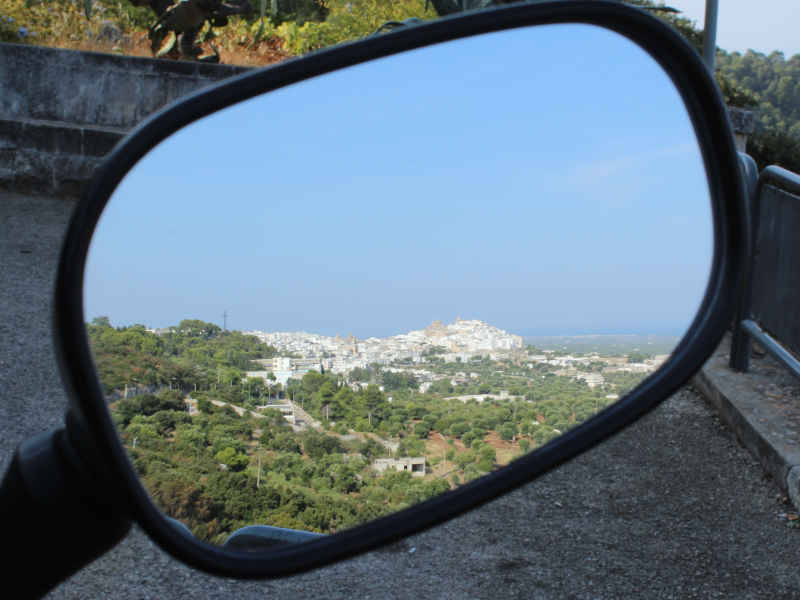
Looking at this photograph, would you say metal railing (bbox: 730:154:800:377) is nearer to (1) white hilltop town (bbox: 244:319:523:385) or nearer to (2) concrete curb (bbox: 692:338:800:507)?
(2) concrete curb (bbox: 692:338:800:507)

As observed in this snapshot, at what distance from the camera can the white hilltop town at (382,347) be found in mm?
811

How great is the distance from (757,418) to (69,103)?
6.97 m

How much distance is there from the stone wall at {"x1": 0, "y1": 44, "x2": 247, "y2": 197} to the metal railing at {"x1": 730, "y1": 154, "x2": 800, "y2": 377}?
5.55 metres

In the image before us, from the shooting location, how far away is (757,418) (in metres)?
3.31

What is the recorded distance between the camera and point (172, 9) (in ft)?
28.5

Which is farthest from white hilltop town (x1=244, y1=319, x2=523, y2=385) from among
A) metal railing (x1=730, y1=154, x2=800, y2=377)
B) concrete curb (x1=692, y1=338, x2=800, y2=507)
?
metal railing (x1=730, y1=154, x2=800, y2=377)

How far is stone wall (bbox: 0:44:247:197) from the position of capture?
7.20m

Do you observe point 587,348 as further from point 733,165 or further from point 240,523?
point 240,523

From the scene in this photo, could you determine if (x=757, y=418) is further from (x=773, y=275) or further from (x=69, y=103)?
(x=69, y=103)

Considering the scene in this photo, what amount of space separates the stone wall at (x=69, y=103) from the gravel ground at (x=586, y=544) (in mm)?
4297

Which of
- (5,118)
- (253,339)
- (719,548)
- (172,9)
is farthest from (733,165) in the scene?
(172,9)

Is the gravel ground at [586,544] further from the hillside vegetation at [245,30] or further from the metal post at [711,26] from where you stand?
the hillside vegetation at [245,30]

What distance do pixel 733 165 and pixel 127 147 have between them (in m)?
0.68

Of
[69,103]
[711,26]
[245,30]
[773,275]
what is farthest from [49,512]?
[245,30]
